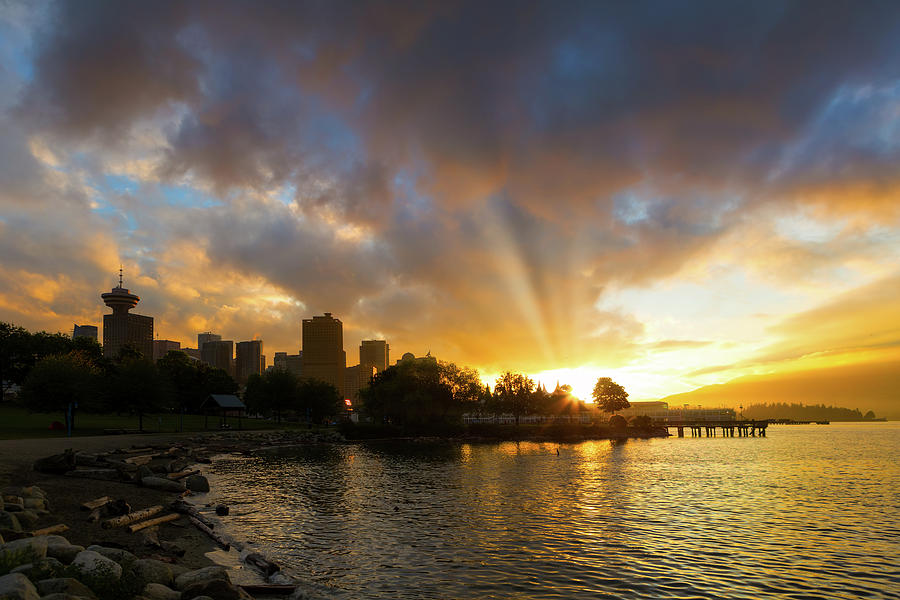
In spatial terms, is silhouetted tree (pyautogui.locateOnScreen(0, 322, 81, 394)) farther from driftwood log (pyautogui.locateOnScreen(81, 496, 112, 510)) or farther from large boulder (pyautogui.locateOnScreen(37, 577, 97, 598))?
large boulder (pyautogui.locateOnScreen(37, 577, 97, 598))

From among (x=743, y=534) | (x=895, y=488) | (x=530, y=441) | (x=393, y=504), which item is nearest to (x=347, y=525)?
(x=393, y=504)

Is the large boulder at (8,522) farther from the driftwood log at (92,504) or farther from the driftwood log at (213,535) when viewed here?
the driftwood log at (213,535)

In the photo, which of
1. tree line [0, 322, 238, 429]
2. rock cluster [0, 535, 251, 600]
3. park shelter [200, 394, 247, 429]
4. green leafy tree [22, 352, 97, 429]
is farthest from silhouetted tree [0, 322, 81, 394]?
rock cluster [0, 535, 251, 600]

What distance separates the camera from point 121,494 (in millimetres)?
32750

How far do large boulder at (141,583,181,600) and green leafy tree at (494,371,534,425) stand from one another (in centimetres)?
15780

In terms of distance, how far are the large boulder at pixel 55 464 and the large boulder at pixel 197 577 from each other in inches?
1140

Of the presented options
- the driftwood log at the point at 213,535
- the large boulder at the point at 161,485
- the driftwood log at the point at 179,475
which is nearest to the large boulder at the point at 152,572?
the driftwood log at the point at 213,535

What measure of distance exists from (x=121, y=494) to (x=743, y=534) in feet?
120

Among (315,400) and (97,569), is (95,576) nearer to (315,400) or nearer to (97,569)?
(97,569)

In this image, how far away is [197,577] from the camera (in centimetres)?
1586

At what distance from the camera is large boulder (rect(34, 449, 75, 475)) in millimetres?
36625

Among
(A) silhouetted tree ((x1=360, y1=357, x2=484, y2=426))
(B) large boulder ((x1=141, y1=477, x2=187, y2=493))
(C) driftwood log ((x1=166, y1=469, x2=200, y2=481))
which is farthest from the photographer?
(A) silhouetted tree ((x1=360, y1=357, x2=484, y2=426))

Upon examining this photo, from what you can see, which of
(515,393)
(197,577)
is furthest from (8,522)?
(515,393)

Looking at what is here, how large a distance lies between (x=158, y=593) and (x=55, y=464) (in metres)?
30.8
